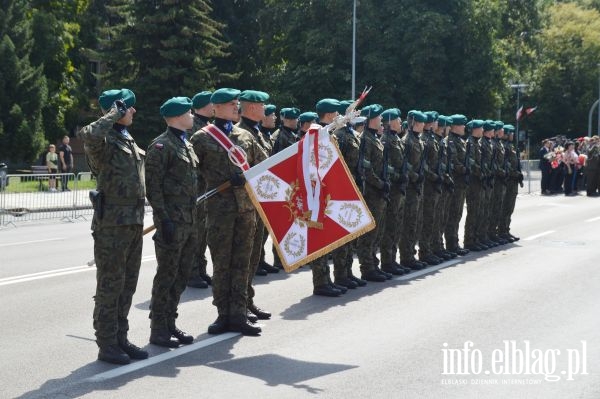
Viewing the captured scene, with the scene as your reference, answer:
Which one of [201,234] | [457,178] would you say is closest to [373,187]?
[201,234]

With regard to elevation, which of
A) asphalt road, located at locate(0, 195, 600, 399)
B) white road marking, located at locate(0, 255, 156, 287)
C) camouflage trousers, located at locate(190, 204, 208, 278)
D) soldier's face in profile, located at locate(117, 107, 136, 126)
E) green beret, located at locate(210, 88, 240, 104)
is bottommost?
asphalt road, located at locate(0, 195, 600, 399)

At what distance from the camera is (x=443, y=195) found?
44.7 ft

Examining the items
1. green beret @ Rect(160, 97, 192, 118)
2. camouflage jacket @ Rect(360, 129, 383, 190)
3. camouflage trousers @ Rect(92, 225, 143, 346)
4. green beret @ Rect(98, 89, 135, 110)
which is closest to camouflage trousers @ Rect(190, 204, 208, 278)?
camouflage jacket @ Rect(360, 129, 383, 190)

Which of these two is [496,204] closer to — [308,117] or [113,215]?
[308,117]

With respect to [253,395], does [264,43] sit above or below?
above

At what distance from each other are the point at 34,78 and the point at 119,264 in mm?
35523

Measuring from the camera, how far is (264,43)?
4684cm

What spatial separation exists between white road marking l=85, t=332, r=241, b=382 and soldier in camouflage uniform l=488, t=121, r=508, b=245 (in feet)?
28.5

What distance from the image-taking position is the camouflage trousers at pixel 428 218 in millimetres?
12977

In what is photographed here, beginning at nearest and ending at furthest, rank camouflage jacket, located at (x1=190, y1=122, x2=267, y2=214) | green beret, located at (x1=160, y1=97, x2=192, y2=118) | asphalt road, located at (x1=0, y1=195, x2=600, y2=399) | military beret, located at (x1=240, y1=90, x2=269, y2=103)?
asphalt road, located at (x1=0, y1=195, x2=600, y2=399)
green beret, located at (x1=160, y1=97, x2=192, y2=118)
camouflage jacket, located at (x1=190, y1=122, x2=267, y2=214)
military beret, located at (x1=240, y1=90, x2=269, y2=103)

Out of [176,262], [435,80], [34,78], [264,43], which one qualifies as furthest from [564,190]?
[176,262]

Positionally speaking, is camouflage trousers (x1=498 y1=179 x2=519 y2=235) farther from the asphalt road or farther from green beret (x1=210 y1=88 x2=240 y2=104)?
green beret (x1=210 y1=88 x2=240 y2=104)

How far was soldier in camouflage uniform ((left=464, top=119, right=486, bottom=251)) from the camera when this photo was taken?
14.7 m

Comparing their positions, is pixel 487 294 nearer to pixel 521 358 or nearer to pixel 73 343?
pixel 521 358
